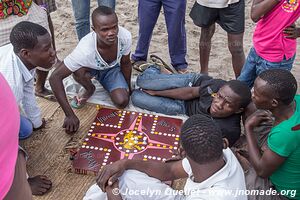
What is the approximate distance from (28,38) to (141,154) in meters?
1.05

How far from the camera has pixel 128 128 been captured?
116 inches

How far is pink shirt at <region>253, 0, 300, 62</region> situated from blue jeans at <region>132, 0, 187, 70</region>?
2.83ft

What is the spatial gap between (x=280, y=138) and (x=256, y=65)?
3.56 feet

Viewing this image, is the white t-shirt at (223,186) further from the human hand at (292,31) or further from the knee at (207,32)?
the knee at (207,32)

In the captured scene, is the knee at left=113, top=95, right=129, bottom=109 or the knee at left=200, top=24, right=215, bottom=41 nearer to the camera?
the knee at left=113, top=95, right=129, bottom=109

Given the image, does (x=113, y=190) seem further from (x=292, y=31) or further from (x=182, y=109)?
(x=292, y=31)

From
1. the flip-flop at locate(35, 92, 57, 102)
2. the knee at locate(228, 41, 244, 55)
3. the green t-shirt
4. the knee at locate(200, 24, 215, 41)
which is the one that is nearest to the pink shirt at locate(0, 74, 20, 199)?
the green t-shirt

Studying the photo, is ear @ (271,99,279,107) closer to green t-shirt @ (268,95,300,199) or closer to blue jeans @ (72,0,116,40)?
green t-shirt @ (268,95,300,199)

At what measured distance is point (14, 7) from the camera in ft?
9.78

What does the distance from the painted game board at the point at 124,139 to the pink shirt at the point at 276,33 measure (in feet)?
2.70

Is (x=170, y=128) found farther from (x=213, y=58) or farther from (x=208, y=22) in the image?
(x=213, y=58)

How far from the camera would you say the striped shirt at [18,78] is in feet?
8.14

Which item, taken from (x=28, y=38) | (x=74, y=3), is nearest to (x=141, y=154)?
(x=28, y=38)

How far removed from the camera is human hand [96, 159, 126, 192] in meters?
2.09
